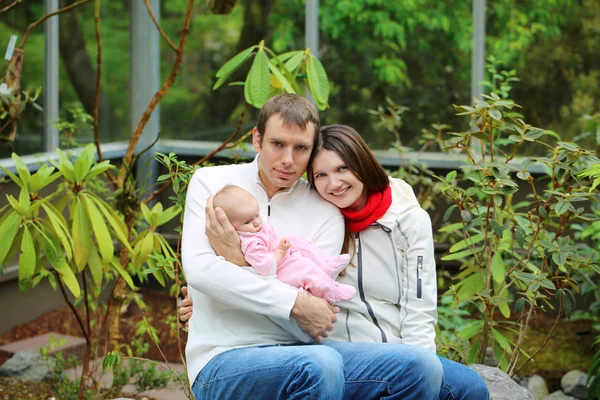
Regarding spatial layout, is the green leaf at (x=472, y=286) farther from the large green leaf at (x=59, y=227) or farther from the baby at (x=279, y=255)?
the large green leaf at (x=59, y=227)

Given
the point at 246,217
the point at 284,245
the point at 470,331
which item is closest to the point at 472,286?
the point at 470,331

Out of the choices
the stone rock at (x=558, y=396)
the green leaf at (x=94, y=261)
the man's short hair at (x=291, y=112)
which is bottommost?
the stone rock at (x=558, y=396)

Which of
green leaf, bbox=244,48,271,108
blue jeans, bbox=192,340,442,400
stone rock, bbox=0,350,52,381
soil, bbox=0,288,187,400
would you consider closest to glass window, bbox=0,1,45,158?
soil, bbox=0,288,187,400

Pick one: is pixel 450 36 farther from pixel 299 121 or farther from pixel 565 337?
pixel 299 121

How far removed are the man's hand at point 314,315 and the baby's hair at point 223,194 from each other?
342mm

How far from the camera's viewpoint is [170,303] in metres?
6.34

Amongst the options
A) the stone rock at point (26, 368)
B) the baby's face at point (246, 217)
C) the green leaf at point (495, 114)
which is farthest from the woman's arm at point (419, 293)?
the stone rock at point (26, 368)

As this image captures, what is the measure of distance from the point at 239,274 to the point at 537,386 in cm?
273

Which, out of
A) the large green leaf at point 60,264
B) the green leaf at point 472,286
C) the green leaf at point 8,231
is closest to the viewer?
the green leaf at point 8,231

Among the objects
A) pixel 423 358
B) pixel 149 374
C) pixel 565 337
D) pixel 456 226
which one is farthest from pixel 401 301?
pixel 565 337

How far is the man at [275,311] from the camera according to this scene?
245cm

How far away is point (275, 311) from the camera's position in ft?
8.23

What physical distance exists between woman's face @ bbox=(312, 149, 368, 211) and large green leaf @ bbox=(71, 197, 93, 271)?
1.21 metres

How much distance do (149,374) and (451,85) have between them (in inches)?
124
